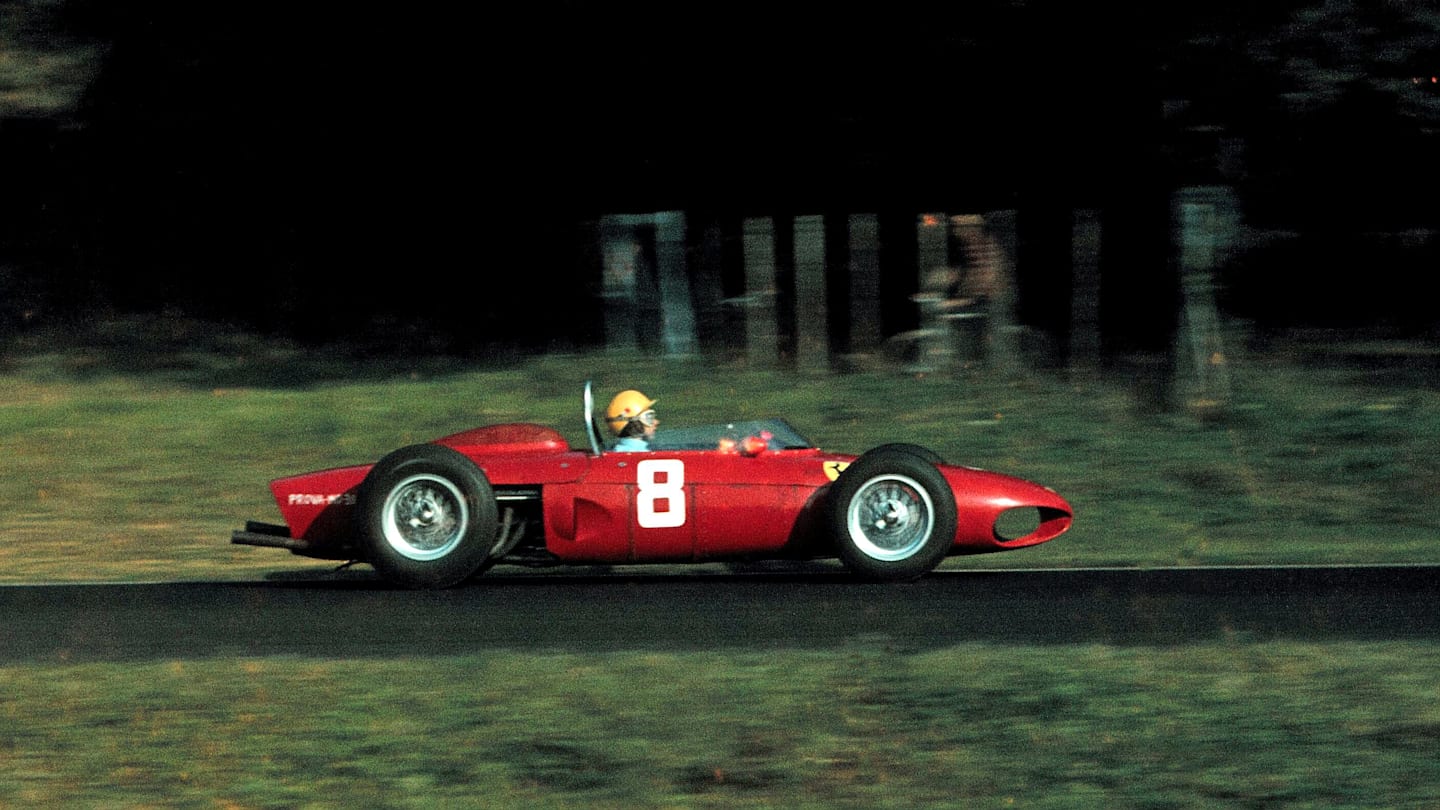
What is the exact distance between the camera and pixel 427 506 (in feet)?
31.4

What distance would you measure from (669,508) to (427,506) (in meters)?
1.21

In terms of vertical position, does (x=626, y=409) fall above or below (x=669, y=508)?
above

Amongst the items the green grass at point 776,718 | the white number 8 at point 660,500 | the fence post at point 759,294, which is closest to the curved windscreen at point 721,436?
the white number 8 at point 660,500

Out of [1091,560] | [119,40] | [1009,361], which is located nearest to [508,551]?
[1091,560]

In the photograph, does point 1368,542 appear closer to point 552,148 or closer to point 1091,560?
point 1091,560

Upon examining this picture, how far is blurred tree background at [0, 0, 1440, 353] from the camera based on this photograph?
1669 cm

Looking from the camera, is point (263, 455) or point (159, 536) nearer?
point (159, 536)

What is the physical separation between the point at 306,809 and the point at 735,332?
40.3 feet

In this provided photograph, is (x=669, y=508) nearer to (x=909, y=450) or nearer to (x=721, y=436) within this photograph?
(x=721, y=436)

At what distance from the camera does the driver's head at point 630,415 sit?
33.3 feet

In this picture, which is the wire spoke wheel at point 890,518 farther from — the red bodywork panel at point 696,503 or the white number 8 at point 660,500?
the white number 8 at point 660,500

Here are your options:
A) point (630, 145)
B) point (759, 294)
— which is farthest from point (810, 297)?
point (630, 145)

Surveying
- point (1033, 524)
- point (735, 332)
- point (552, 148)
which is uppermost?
point (552, 148)

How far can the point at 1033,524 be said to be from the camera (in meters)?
13.1
